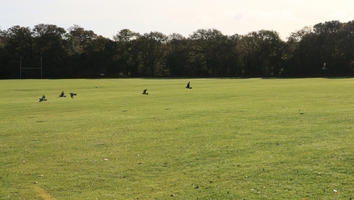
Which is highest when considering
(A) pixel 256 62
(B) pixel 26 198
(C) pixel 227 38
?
(C) pixel 227 38

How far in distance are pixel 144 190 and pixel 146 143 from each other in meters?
4.54

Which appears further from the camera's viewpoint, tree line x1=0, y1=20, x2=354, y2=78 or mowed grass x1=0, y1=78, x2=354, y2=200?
tree line x1=0, y1=20, x2=354, y2=78

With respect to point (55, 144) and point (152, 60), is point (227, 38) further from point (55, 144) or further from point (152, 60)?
point (55, 144)

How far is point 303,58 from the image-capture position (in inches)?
4294

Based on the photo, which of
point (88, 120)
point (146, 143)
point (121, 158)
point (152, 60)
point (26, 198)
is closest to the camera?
point (26, 198)

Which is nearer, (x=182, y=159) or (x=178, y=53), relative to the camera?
(x=182, y=159)

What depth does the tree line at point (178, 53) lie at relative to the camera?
107 m

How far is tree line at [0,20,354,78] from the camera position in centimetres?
10675

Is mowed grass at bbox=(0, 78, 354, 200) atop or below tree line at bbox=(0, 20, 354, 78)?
below

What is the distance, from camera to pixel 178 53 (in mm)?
120188

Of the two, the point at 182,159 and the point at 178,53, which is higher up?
the point at 178,53

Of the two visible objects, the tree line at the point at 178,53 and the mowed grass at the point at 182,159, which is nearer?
the mowed grass at the point at 182,159

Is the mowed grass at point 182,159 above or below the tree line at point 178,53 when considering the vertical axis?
below

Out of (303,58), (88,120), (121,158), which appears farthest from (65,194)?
(303,58)
